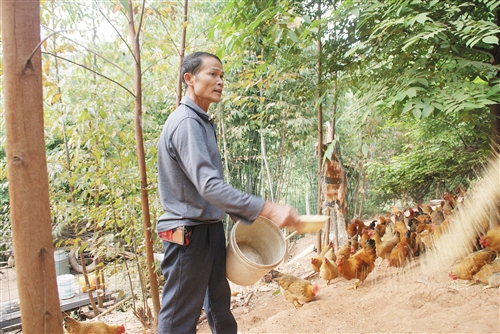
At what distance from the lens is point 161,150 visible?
167cm

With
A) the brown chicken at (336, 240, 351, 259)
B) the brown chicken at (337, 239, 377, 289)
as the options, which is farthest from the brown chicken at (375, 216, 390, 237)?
the brown chicken at (337, 239, 377, 289)

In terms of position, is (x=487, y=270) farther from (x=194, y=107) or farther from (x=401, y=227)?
(x=194, y=107)

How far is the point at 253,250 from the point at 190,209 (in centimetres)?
62

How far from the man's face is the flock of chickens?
2.40 m

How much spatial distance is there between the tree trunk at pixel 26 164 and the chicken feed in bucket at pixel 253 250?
2.65 feet

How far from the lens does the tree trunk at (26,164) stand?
1107 mm

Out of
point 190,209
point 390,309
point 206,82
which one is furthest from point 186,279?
point 390,309

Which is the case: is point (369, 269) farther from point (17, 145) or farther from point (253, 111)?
point (17, 145)

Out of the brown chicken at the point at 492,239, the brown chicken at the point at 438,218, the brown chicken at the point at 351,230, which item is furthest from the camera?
the brown chicken at the point at 351,230

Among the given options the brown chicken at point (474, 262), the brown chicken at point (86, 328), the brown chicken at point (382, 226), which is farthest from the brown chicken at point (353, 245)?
the brown chicken at point (86, 328)

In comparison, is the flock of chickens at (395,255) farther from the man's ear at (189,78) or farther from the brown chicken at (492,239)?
the man's ear at (189,78)

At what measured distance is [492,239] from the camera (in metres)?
3.03

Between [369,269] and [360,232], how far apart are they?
3.24 feet

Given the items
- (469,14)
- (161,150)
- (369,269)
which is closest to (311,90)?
(469,14)
